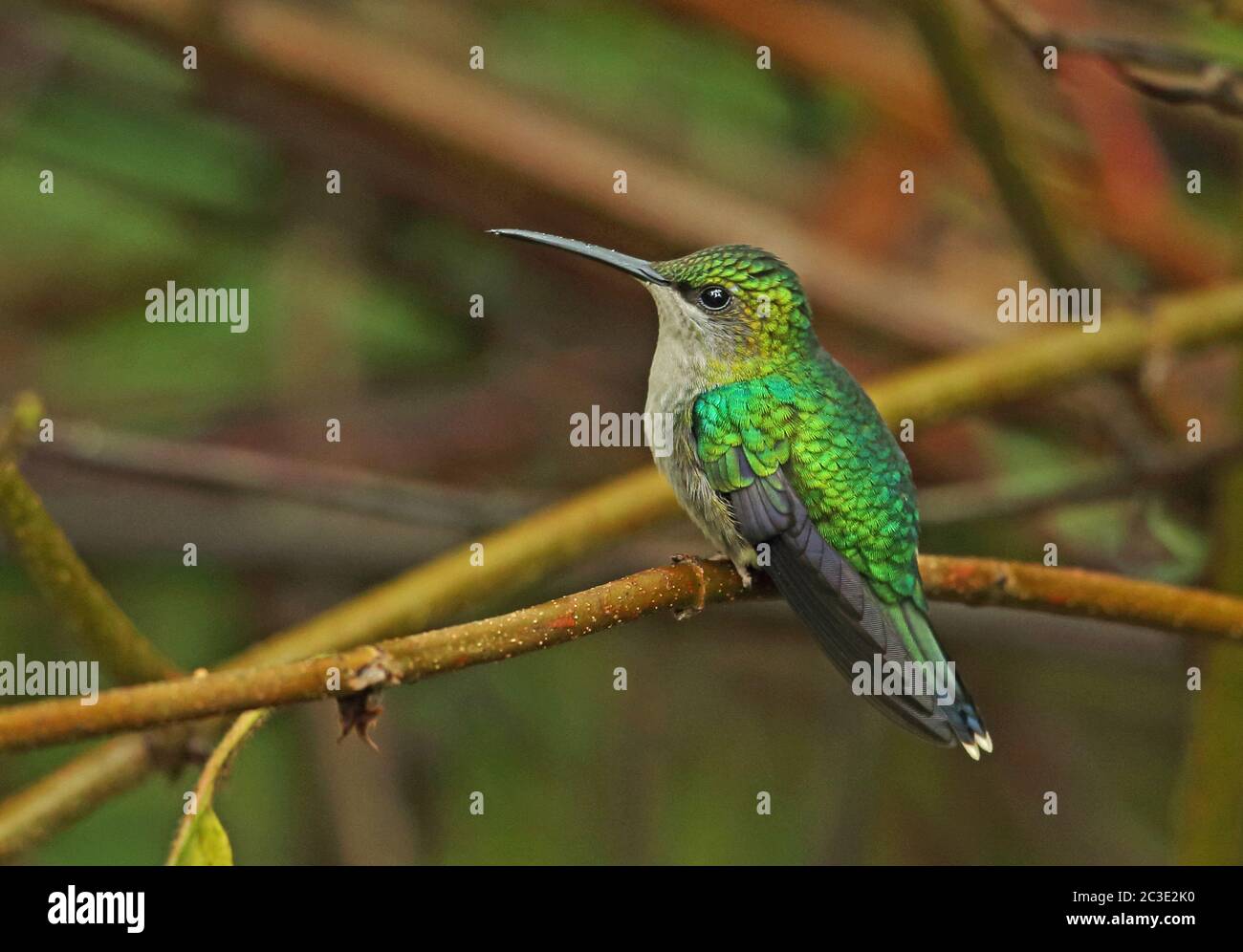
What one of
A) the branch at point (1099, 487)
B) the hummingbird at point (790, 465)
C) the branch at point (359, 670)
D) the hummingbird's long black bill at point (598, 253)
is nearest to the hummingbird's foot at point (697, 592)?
the branch at point (359, 670)

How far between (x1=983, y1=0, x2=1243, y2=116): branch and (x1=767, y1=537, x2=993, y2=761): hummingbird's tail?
1.03 m

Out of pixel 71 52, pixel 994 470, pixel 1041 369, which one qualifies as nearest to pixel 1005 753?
pixel 994 470

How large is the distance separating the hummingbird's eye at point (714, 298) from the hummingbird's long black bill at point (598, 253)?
0.27 feet

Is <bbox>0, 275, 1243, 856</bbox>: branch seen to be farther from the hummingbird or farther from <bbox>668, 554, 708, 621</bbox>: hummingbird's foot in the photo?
<bbox>668, 554, 708, 621</bbox>: hummingbird's foot

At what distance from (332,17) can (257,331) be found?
1.06m

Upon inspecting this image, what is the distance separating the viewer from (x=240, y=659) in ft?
8.50

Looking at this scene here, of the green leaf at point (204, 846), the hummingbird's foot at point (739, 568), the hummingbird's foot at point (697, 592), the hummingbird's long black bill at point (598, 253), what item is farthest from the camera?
the hummingbird's long black bill at point (598, 253)

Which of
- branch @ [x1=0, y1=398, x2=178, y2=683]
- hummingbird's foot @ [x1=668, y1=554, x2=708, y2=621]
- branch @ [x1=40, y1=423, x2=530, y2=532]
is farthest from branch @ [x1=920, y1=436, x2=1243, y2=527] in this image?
branch @ [x1=0, y1=398, x2=178, y2=683]

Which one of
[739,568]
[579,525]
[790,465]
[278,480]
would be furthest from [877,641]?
[278,480]

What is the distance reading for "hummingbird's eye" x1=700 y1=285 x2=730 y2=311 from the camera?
2.96 m

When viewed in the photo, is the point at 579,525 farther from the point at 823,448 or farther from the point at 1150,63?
the point at 1150,63

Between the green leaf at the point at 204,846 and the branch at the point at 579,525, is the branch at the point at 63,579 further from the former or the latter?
the green leaf at the point at 204,846

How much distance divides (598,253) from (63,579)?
44.7 inches

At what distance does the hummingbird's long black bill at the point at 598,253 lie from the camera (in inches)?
105
